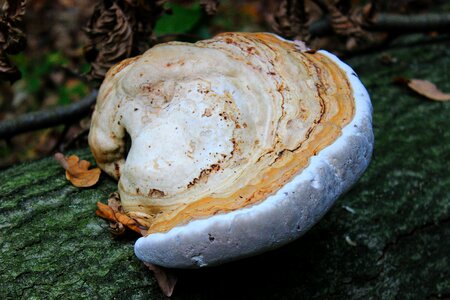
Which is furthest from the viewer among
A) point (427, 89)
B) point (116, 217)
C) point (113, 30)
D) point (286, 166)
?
point (427, 89)

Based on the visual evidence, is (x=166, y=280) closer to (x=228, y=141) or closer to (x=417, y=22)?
(x=228, y=141)

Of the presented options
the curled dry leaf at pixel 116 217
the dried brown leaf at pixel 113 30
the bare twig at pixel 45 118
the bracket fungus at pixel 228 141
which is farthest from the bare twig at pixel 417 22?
the curled dry leaf at pixel 116 217

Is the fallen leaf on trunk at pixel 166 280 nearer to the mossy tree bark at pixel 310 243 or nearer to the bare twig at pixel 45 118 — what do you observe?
the mossy tree bark at pixel 310 243

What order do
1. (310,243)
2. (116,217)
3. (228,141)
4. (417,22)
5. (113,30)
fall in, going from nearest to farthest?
(228,141), (116,217), (310,243), (113,30), (417,22)

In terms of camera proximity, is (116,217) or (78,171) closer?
(116,217)

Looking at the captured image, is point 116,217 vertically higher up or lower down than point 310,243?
higher up

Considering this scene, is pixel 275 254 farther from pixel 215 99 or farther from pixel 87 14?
pixel 87 14

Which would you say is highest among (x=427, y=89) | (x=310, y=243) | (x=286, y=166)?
(x=286, y=166)

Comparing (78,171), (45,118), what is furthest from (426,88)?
(45,118)

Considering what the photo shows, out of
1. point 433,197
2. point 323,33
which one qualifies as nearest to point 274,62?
point 433,197
